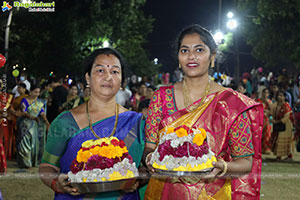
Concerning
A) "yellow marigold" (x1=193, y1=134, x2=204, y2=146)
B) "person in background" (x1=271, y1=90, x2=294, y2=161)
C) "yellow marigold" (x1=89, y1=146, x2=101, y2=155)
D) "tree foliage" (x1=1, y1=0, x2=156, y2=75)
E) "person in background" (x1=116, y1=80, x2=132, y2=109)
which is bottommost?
"person in background" (x1=271, y1=90, x2=294, y2=161)

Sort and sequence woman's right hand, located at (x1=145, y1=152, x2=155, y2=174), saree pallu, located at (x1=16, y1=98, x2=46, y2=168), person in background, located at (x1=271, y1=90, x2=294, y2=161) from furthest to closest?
person in background, located at (x1=271, y1=90, x2=294, y2=161) → saree pallu, located at (x1=16, y1=98, x2=46, y2=168) → woman's right hand, located at (x1=145, y1=152, x2=155, y2=174)

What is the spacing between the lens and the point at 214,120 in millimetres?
2877

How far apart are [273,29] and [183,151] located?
23.9 meters

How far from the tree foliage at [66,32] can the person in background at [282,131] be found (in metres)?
12.5

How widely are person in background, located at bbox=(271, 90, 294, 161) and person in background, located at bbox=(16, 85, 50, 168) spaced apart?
589 centimetres

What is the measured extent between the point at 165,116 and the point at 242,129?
531mm

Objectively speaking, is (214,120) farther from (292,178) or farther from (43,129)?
(43,129)

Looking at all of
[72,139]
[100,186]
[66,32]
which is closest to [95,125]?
[72,139]

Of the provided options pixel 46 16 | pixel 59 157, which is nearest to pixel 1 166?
pixel 59 157

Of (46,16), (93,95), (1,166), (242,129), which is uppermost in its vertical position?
(46,16)

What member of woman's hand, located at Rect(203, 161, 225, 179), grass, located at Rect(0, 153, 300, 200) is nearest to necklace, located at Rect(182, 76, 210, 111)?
woman's hand, located at Rect(203, 161, 225, 179)

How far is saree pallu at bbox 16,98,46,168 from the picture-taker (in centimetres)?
938

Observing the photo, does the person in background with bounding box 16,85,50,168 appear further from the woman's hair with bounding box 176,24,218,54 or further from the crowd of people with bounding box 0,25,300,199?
the woman's hair with bounding box 176,24,218,54

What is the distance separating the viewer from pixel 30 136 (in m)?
9.71
